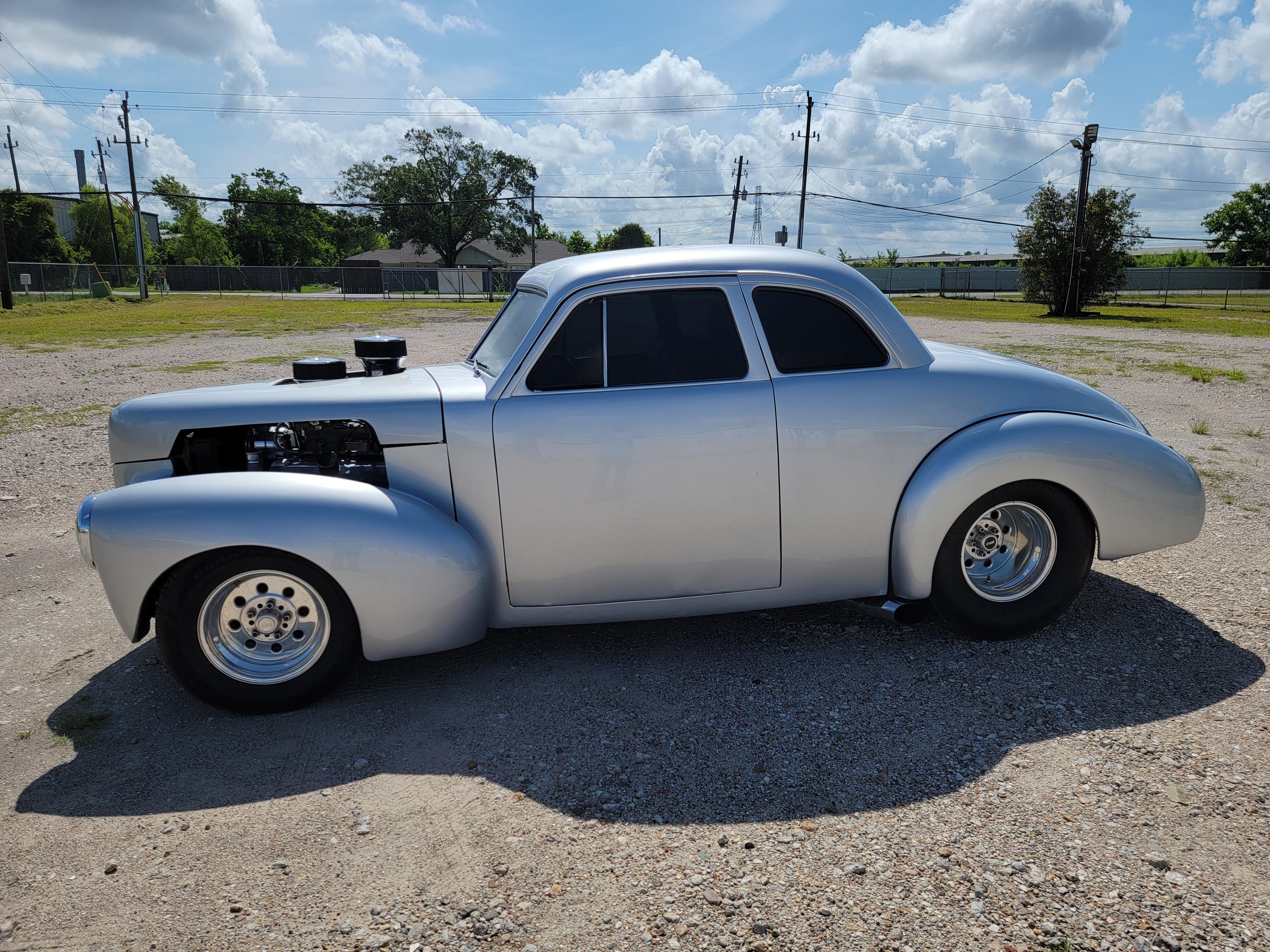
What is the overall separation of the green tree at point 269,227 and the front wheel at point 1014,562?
89.6 metres

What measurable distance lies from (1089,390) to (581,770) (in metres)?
3.17

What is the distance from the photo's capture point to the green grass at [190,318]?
75.2 feet

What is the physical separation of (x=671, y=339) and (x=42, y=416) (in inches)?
398

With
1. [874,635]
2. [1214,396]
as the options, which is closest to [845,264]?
[874,635]

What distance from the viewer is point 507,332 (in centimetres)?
441

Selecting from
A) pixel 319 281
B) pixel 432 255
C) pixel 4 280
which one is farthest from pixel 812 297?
pixel 432 255

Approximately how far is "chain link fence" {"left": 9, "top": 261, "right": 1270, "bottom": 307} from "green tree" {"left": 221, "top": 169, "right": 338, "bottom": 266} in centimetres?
1938

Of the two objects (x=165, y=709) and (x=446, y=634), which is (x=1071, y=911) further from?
(x=165, y=709)

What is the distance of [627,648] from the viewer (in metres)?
4.24

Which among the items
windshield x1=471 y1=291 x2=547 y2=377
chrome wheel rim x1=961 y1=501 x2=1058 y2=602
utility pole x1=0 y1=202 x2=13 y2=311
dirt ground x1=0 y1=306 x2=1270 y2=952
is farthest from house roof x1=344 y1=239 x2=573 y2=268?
dirt ground x1=0 y1=306 x2=1270 y2=952

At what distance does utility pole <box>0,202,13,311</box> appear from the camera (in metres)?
29.6

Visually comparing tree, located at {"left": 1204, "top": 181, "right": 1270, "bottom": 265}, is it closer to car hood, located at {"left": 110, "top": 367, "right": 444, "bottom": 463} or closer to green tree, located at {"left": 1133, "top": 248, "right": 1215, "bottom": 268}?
green tree, located at {"left": 1133, "top": 248, "right": 1215, "bottom": 268}

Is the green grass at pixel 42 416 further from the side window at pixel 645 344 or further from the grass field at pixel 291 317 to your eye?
the grass field at pixel 291 317

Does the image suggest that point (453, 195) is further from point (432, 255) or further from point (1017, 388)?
point (1017, 388)
